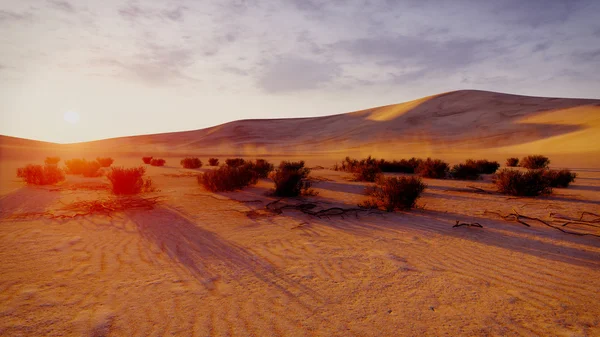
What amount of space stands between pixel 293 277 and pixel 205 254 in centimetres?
141

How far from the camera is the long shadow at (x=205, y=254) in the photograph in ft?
11.6

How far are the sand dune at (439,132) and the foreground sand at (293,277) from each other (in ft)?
63.6

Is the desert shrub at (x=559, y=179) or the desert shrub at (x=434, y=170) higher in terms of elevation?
the desert shrub at (x=434, y=170)

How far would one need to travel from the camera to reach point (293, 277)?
3.59 m

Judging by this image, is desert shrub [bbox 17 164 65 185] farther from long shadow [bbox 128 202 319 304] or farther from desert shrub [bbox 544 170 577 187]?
desert shrub [bbox 544 170 577 187]

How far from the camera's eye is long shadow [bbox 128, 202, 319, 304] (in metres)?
3.54

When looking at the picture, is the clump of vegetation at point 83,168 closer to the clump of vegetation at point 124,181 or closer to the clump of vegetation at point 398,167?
the clump of vegetation at point 124,181

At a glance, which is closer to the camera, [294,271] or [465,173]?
[294,271]

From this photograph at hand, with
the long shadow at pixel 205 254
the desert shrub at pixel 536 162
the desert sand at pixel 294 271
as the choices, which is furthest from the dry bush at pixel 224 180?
the desert shrub at pixel 536 162

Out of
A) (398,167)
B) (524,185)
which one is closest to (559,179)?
(524,185)

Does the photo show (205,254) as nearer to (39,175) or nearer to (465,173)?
(39,175)

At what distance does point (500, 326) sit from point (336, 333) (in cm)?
135

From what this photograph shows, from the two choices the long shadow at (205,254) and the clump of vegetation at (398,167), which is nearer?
the long shadow at (205,254)

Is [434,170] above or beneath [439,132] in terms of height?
beneath
